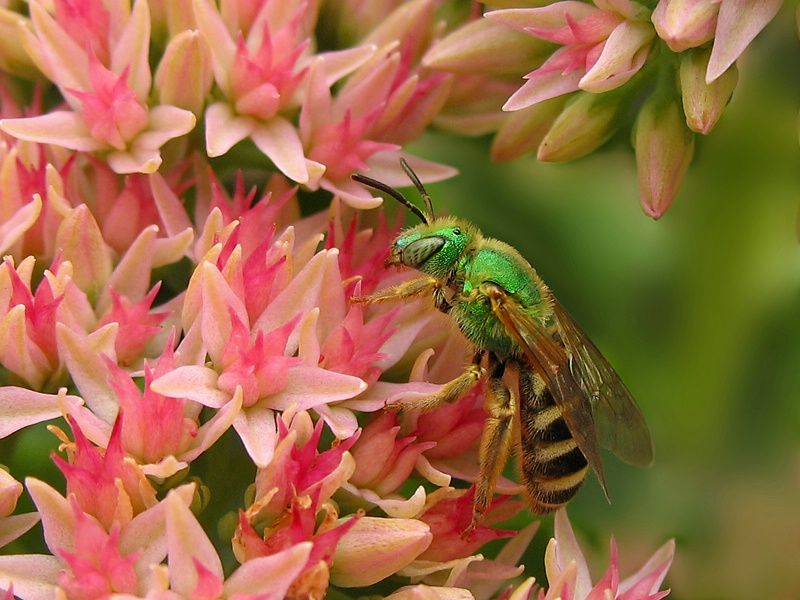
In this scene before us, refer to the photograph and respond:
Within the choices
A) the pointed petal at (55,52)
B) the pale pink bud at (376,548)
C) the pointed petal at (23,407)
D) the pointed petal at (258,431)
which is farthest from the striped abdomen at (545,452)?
the pointed petal at (55,52)

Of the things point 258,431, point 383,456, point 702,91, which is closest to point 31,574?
point 258,431

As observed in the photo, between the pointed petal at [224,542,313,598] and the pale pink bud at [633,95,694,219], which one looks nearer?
the pointed petal at [224,542,313,598]

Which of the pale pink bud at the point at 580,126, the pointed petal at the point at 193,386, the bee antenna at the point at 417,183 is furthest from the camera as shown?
the bee antenna at the point at 417,183

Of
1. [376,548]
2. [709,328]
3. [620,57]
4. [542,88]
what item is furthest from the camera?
[709,328]

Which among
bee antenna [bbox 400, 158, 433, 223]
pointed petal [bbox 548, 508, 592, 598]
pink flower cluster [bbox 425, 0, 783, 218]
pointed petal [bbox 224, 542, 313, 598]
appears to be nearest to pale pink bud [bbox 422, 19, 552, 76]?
pink flower cluster [bbox 425, 0, 783, 218]

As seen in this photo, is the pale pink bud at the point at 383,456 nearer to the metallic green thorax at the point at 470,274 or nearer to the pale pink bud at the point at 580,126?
the metallic green thorax at the point at 470,274

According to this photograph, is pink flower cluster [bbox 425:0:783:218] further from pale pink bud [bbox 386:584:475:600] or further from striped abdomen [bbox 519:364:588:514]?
pale pink bud [bbox 386:584:475:600]

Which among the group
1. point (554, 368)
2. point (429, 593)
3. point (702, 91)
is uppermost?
point (702, 91)

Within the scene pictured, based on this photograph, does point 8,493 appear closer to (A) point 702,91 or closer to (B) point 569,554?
(B) point 569,554
